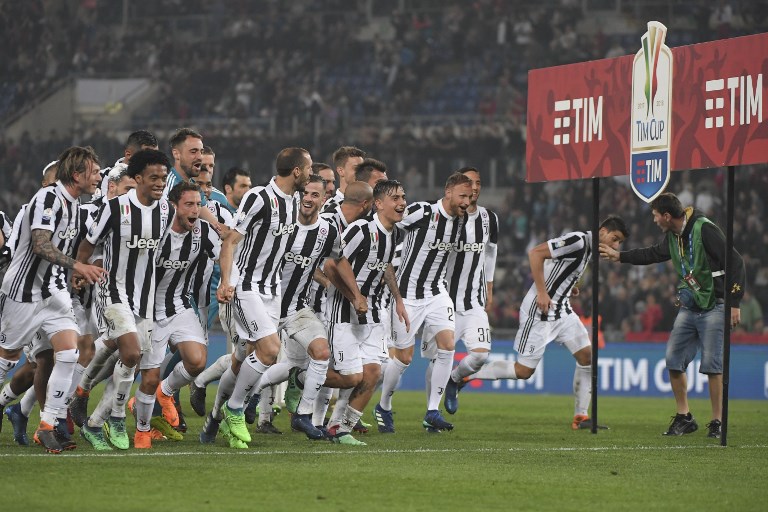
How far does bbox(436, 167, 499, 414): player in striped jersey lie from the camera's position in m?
13.1

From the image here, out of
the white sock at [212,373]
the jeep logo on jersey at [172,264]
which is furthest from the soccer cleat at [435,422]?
the jeep logo on jersey at [172,264]

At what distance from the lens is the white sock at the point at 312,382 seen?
421 inches

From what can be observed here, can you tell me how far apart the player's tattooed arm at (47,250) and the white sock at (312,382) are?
2.38 meters

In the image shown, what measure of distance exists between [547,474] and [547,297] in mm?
4389

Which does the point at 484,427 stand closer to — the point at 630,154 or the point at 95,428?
the point at 630,154

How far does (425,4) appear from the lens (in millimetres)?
32562

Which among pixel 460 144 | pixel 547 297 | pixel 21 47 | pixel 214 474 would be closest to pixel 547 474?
pixel 214 474

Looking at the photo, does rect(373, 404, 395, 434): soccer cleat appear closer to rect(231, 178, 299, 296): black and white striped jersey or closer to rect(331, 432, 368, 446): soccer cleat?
rect(331, 432, 368, 446): soccer cleat

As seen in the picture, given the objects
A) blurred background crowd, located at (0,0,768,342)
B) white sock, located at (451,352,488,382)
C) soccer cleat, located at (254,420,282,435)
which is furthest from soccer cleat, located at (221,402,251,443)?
blurred background crowd, located at (0,0,768,342)

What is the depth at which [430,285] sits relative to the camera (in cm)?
1297

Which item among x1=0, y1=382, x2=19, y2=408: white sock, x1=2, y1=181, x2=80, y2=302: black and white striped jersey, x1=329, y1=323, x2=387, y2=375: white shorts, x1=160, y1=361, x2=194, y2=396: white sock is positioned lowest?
x1=0, y1=382, x2=19, y2=408: white sock

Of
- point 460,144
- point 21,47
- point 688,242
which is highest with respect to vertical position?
point 21,47

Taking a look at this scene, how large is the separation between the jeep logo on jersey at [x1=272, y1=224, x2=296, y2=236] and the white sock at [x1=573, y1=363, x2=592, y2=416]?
4.16 meters

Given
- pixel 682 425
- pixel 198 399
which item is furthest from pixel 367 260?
pixel 682 425
